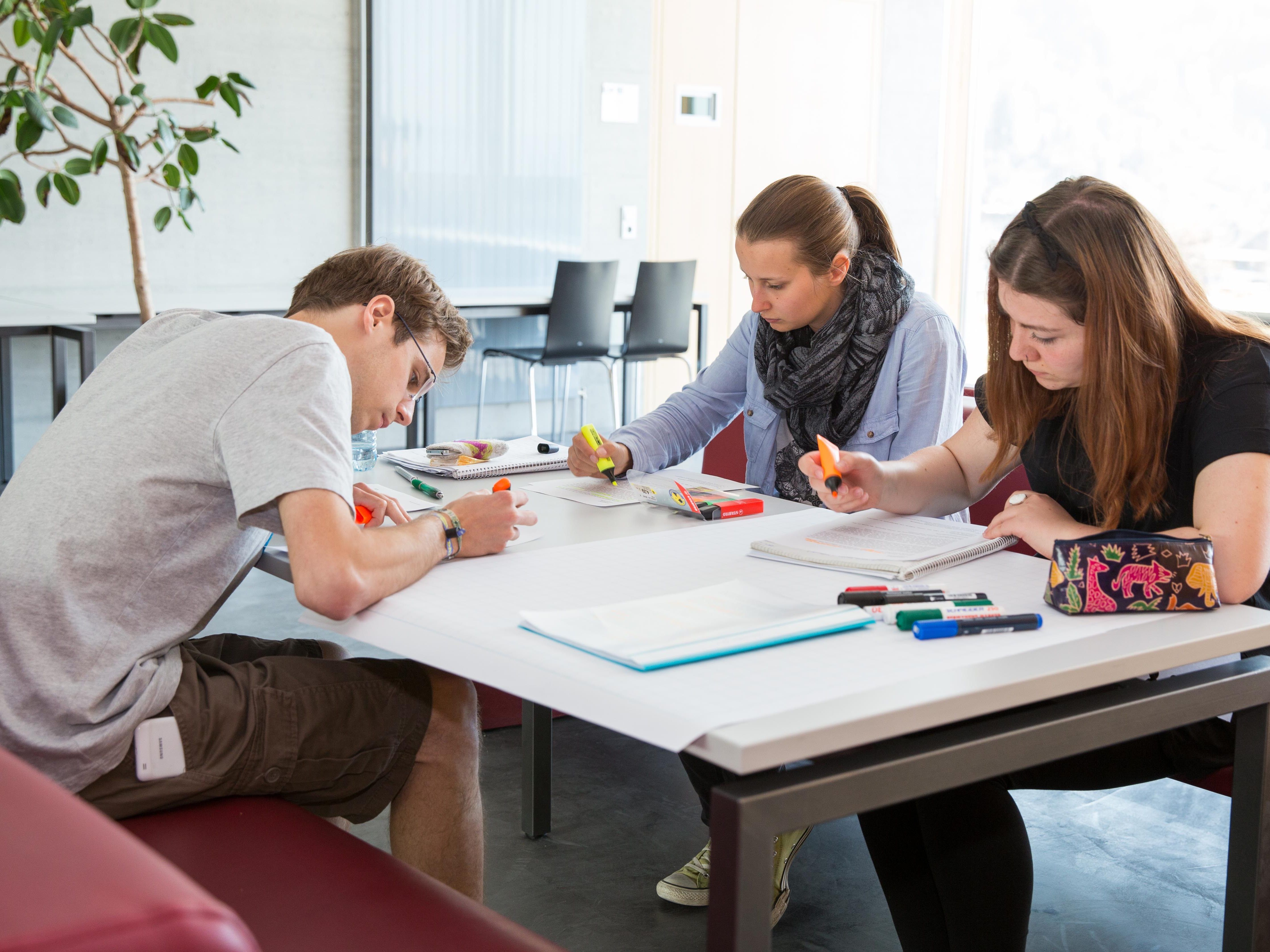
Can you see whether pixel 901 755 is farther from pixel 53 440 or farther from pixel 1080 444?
pixel 53 440

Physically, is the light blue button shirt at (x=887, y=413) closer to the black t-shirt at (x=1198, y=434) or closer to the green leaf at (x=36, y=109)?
the black t-shirt at (x=1198, y=434)

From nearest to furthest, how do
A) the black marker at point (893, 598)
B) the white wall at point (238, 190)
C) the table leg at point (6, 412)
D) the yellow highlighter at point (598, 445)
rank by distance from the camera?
the black marker at point (893, 598) < the yellow highlighter at point (598, 445) < the table leg at point (6, 412) < the white wall at point (238, 190)

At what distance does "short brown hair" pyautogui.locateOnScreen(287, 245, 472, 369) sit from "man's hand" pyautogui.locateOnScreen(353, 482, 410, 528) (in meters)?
0.22

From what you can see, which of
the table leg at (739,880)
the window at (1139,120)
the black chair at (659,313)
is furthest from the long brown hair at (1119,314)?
the window at (1139,120)

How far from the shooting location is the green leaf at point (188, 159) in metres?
4.01

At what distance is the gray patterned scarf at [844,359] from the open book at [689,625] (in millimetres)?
945

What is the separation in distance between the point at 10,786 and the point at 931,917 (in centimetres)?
109

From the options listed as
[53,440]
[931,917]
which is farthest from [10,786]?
[931,917]

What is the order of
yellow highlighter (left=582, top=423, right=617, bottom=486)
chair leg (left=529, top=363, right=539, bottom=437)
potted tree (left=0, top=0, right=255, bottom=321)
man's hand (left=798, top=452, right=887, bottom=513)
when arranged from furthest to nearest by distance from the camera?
chair leg (left=529, top=363, right=539, bottom=437)
potted tree (left=0, top=0, right=255, bottom=321)
yellow highlighter (left=582, top=423, right=617, bottom=486)
man's hand (left=798, top=452, right=887, bottom=513)

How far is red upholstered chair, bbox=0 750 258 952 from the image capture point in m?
0.49

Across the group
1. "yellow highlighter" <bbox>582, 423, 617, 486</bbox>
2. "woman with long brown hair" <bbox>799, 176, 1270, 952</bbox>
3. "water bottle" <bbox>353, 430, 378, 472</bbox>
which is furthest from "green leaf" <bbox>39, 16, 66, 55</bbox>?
"woman with long brown hair" <bbox>799, 176, 1270, 952</bbox>

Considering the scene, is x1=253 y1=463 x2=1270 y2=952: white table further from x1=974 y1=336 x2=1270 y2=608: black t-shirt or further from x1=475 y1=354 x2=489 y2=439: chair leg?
x1=475 y1=354 x2=489 y2=439: chair leg

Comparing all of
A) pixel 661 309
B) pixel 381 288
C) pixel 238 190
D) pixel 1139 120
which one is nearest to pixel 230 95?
pixel 238 190

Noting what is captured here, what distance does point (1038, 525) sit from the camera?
148cm
